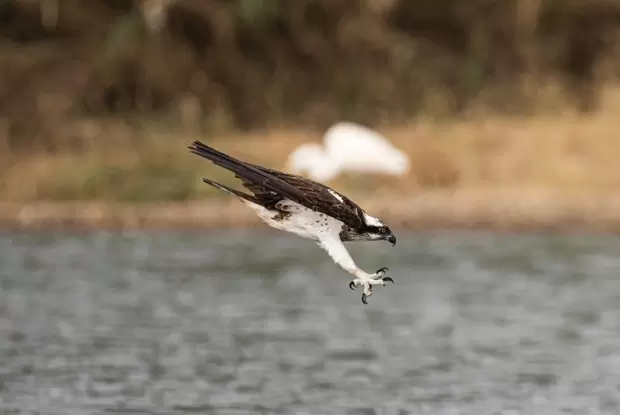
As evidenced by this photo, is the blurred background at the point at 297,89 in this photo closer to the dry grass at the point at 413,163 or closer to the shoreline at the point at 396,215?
the dry grass at the point at 413,163

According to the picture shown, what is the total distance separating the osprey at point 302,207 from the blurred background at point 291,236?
299 cm

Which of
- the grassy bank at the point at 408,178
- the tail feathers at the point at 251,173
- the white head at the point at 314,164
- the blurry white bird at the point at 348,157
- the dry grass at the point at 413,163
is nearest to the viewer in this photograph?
the tail feathers at the point at 251,173

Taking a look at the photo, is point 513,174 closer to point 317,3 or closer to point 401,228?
point 401,228

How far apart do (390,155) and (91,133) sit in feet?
14.0

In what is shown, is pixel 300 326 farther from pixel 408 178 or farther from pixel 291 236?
pixel 408 178

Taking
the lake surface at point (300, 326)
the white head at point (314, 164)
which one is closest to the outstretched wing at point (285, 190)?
the lake surface at point (300, 326)

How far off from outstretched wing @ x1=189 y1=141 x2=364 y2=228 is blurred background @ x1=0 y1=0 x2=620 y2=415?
119 inches

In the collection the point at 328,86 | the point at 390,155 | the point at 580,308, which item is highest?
the point at 328,86

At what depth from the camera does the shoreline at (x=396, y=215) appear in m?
16.8

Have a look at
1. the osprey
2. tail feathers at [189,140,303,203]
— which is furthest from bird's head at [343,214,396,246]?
tail feathers at [189,140,303,203]

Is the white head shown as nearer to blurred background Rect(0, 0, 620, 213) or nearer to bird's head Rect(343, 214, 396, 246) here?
blurred background Rect(0, 0, 620, 213)

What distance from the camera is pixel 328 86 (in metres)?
21.4

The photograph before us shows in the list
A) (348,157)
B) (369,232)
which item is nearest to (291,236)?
(348,157)

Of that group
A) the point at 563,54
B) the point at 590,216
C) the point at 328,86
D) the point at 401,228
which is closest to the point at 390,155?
the point at 401,228
